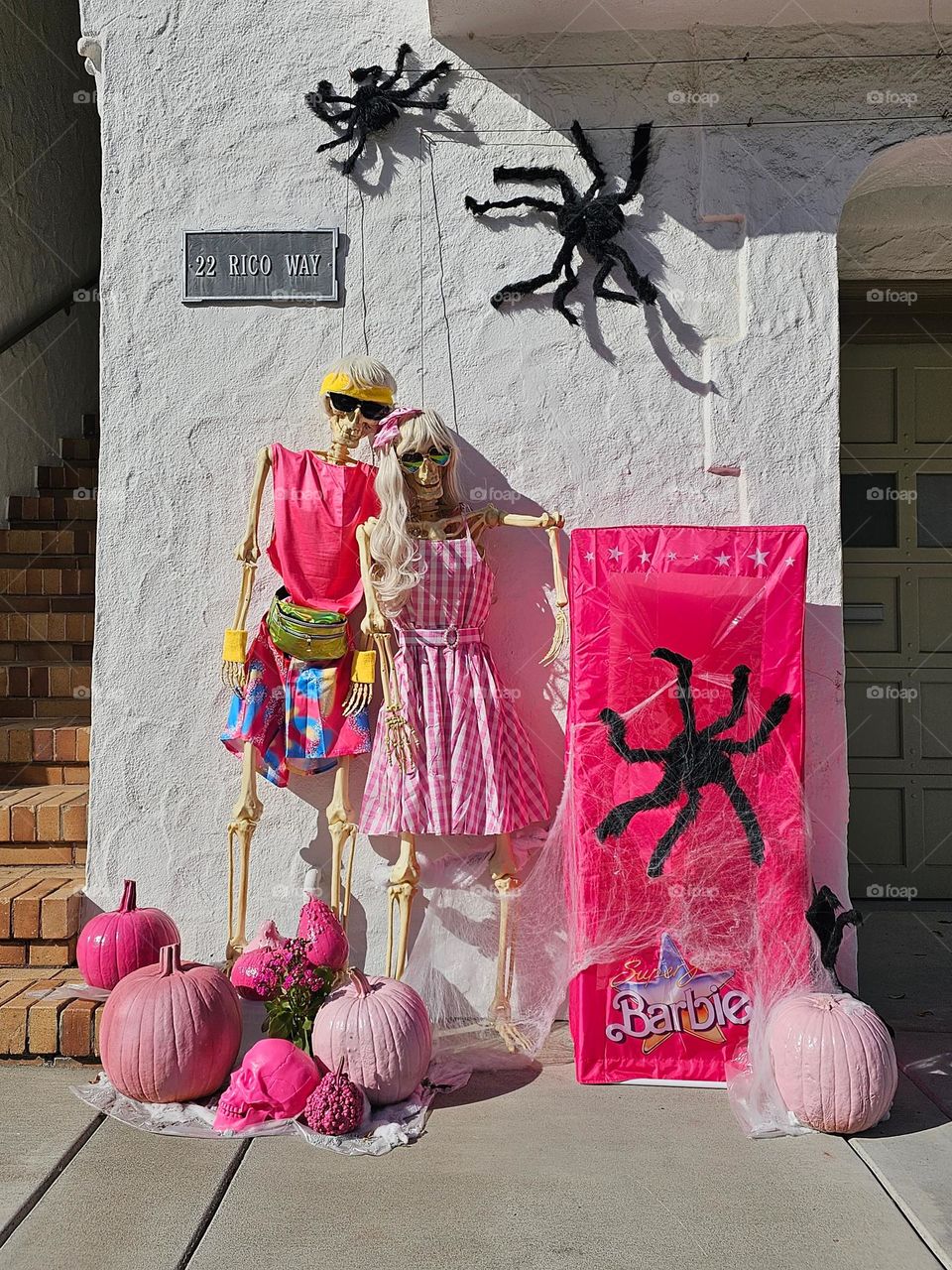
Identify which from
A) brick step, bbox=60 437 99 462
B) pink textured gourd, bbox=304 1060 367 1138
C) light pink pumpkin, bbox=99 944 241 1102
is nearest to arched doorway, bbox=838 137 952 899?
pink textured gourd, bbox=304 1060 367 1138

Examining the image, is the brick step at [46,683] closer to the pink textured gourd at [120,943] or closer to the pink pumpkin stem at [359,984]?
the pink textured gourd at [120,943]

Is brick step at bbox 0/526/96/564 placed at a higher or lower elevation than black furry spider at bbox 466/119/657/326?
lower

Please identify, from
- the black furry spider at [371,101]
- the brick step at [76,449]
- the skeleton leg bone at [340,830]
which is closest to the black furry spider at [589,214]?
the black furry spider at [371,101]

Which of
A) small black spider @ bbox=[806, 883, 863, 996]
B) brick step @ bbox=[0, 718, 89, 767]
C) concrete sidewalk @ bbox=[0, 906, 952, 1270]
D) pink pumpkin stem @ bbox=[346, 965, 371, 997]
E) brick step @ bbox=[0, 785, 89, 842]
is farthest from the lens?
brick step @ bbox=[0, 718, 89, 767]

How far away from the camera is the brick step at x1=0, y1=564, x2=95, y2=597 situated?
18.4 ft

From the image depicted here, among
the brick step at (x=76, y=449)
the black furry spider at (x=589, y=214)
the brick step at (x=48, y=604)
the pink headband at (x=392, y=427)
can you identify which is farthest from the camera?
the brick step at (x=76, y=449)

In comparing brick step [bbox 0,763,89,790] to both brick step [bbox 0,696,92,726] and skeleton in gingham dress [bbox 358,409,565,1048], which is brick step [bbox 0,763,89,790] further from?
skeleton in gingham dress [bbox 358,409,565,1048]

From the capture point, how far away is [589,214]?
4070 millimetres

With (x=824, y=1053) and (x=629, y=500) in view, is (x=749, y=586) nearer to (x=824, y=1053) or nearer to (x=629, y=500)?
(x=629, y=500)

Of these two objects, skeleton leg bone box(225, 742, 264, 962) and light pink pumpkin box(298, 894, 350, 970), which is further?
skeleton leg bone box(225, 742, 264, 962)

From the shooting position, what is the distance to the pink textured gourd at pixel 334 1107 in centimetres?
308

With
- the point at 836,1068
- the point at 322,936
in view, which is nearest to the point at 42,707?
the point at 322,936

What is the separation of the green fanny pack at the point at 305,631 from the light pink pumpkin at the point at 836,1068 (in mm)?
1959

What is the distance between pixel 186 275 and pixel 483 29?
57.3 inches
